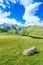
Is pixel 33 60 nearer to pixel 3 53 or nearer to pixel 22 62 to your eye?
pixel 22 62

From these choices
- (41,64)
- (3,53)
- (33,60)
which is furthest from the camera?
(3,53)

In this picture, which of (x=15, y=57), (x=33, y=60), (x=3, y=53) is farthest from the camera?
(x=3, y=53)

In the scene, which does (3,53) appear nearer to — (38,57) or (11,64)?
(11,64)

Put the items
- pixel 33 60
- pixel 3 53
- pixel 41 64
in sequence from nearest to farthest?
pixel 41 64
pixel 33 60
pixel 3 53

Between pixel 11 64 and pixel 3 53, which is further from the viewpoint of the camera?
pixel 3 53

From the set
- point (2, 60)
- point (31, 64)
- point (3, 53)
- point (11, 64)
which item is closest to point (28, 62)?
point (31, 64)

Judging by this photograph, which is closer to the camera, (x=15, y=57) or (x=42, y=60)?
(x=42, y=60)

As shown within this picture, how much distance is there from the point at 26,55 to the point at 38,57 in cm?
385

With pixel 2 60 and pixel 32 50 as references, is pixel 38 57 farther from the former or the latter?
pixel 2 60

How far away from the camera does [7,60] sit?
134 ft

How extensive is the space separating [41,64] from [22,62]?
4.92m

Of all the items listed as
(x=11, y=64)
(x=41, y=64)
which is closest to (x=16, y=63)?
(x=11, y=64)

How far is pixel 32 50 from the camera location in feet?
146

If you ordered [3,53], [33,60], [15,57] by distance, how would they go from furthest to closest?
1. [3,53]
2. [15,57]
3. [33,60]
